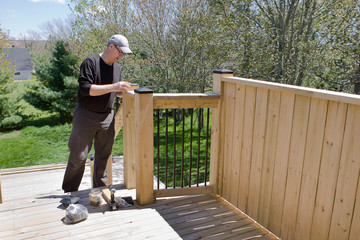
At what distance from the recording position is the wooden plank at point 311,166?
177cm

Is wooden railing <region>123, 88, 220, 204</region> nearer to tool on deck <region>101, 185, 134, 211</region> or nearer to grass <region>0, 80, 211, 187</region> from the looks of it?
tool on deck <region>101, 185, 134, 211</region>

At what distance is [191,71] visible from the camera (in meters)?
8.21

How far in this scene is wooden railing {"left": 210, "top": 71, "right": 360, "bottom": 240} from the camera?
1646 mm

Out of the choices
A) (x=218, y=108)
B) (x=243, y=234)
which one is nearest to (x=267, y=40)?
(x=218, y=108)

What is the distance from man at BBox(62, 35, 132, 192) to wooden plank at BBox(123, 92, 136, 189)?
16 centimetres

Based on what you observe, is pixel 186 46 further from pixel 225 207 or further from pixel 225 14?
pixel 225 207

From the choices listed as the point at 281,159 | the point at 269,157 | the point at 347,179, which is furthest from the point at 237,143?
the point at 347,179

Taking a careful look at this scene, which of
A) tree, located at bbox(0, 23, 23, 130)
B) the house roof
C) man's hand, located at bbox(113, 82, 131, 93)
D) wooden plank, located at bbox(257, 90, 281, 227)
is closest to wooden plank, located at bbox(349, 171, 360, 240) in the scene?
wooden plank, located at bbox(257, 90, 281, 227)

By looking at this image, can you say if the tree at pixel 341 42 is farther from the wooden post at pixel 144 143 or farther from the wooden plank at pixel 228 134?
the wooden post at pixel 144 143

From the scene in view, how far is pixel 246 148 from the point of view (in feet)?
8.00

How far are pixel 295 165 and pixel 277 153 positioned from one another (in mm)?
174

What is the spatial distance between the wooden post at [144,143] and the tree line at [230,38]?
3.45 m

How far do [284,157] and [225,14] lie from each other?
5.05 metres

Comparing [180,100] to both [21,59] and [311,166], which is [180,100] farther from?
[21,59]
